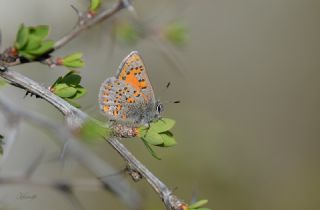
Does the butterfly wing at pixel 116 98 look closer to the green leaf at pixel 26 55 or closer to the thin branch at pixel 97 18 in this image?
the thin branch at pixel 97 18

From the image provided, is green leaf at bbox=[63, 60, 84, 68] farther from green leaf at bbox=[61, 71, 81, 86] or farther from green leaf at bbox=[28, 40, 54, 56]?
green leaf at bbox=[28, 40, 54, 56]

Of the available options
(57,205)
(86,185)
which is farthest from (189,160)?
(86,185)

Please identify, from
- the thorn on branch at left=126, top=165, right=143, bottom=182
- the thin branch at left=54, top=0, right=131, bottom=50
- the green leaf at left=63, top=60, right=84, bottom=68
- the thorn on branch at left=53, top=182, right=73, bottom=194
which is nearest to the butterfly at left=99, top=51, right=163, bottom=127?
the thin branch at left=54, top=0, right=131, bottom=50

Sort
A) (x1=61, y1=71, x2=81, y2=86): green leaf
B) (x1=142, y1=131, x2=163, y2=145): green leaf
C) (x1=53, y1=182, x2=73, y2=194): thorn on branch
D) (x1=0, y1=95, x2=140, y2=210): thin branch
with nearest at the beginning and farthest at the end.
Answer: (x1=0, y1=95, x2=140, y2=210): thin branch, (x1=53, y1=182, x2=73, y2=194): thorn on branch, (x1=142, y1=131, x2=163, y2=145): green leaf, (x1=61, y1=71, x2=81, y2=86): green leaf

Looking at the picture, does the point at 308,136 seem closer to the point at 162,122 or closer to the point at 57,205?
the point at 57,205

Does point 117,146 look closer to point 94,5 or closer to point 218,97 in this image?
point 94,5

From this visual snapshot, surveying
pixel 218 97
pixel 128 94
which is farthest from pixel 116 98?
pixel 218 97
